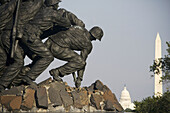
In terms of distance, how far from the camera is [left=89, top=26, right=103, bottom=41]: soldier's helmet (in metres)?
15.8

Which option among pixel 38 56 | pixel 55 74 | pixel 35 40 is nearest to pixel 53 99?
pixel 55 74

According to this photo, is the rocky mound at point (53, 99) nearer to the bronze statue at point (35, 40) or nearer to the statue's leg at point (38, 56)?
the statue's leg at point (38, 56)

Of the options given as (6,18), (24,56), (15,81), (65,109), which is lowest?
(65,109)

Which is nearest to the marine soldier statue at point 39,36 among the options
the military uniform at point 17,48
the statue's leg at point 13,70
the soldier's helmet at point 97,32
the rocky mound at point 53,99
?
the military uniform at point 17,48

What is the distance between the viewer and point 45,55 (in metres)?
14.7

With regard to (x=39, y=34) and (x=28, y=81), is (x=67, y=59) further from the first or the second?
(x=28, y=81)

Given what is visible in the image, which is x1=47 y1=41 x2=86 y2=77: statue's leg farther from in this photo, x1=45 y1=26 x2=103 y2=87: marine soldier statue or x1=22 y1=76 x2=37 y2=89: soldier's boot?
x1=22 y1=76 x2=37 y2=89: soldier's boot

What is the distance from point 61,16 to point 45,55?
1553mm

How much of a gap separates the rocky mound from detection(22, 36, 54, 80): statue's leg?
0.48m

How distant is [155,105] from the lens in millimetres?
15164

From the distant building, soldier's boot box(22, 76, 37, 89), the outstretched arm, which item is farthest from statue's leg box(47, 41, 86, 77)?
the distant building

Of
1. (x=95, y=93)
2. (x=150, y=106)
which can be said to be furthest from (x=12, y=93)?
(x=150, y=106)

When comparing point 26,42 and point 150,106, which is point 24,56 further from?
point 150,106

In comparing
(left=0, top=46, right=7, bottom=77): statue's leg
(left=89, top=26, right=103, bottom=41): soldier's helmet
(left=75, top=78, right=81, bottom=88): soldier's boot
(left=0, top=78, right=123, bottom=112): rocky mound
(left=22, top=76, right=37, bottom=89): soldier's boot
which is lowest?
(left=0, top=78, right=123, bottom=112): rocky mound
